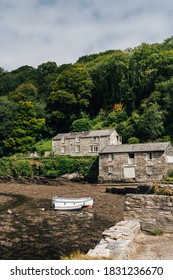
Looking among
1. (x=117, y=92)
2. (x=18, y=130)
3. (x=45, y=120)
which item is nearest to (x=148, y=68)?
(x=117, y=92)

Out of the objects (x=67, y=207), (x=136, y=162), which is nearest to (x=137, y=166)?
(x=136, y=162)

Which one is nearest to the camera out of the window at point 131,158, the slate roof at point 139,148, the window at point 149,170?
the slate roof at point 139,148

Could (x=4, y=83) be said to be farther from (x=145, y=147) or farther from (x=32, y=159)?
(x=145, y=147)

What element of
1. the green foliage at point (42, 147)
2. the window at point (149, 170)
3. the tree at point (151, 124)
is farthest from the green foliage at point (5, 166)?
the window at point (149, 170)

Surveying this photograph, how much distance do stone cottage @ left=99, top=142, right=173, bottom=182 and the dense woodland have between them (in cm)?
769

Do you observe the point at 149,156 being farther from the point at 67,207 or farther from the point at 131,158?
the point at 67,207

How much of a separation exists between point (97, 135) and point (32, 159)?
1170cm

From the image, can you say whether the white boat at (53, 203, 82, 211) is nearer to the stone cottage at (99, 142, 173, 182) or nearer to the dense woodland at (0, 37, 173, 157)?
the stone cottage at (99, 142, 173, 182)

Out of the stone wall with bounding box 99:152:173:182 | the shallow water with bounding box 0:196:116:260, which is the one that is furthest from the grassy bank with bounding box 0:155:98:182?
the shallow water with bounding box 0:196:116:260

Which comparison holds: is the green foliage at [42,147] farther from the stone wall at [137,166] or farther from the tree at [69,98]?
the stone wall at [137,166]

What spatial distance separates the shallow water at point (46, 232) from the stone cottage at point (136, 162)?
20.4 meters

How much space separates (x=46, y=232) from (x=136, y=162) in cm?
2856

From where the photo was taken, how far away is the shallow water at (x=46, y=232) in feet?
44.3

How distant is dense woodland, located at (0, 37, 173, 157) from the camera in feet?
181
